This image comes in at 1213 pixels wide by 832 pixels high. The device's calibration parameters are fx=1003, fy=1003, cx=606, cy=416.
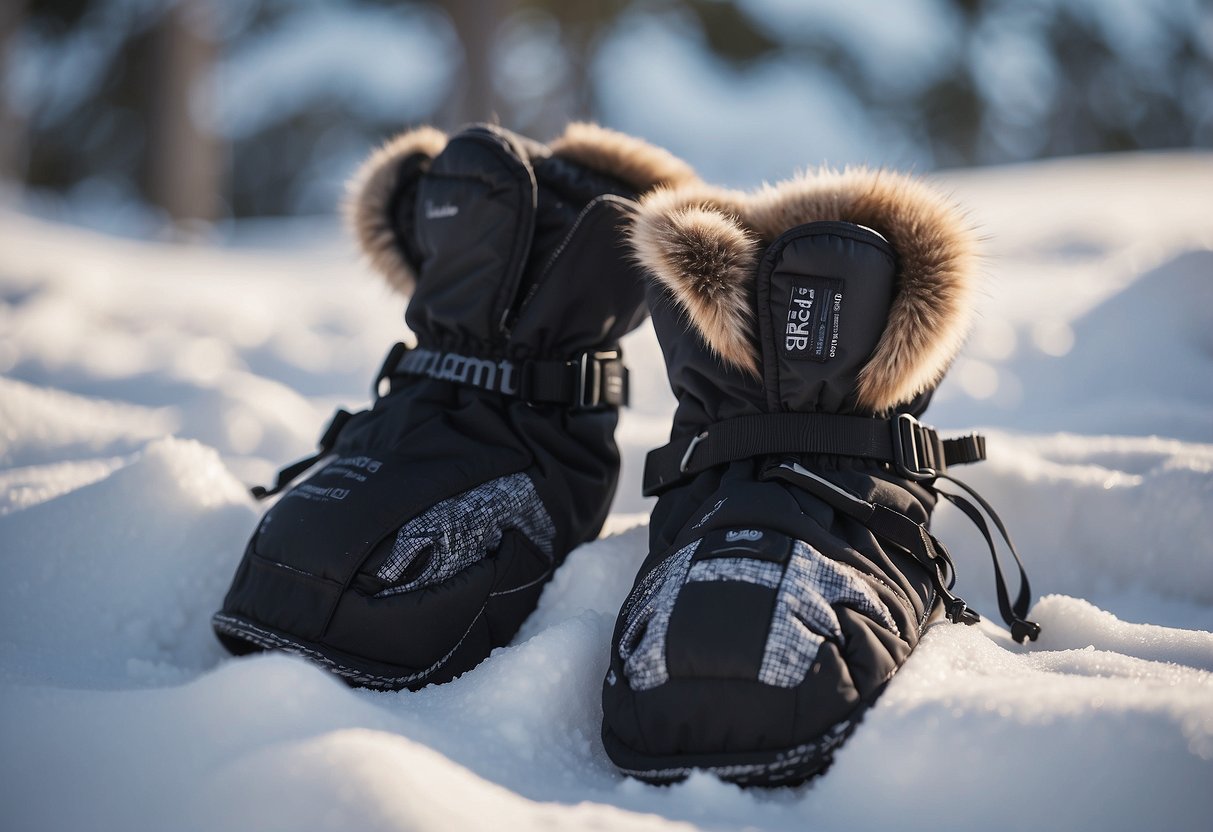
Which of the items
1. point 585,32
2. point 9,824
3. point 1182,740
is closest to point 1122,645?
point 1182,740

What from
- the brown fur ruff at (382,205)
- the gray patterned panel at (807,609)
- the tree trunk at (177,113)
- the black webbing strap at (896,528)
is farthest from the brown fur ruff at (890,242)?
the tree trunk at (177,113)

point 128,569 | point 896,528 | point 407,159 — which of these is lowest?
point 128,569

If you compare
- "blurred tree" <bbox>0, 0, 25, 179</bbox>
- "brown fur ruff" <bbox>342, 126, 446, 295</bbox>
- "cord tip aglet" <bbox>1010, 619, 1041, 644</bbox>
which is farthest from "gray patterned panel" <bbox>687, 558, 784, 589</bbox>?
"blurred tree" <bbox>0, 0, 25, 179</bbox>

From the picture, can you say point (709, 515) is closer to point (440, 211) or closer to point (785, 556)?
point (785, 556)

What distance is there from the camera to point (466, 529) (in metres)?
1.17

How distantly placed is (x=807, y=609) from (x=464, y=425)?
0.55 m

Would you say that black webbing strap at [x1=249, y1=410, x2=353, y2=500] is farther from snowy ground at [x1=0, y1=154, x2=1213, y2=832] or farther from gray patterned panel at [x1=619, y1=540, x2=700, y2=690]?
gray patterned panel at [x1=619, y1=540, x2=700, y2=690]

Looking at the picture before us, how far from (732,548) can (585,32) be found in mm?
7654

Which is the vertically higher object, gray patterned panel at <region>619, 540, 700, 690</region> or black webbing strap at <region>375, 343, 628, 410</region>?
black webbing strap at <region>375, 343, 628, 410</region>

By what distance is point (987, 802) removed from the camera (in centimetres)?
79

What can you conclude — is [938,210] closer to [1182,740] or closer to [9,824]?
[1182,740]

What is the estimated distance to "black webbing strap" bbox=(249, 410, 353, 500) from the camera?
1.36m

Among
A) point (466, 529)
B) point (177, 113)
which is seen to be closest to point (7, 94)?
point (177, 113)

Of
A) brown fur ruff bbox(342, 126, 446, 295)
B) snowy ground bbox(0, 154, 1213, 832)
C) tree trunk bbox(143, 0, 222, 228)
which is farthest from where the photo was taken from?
tree trunk bbox(143, 0, 222, 228)
